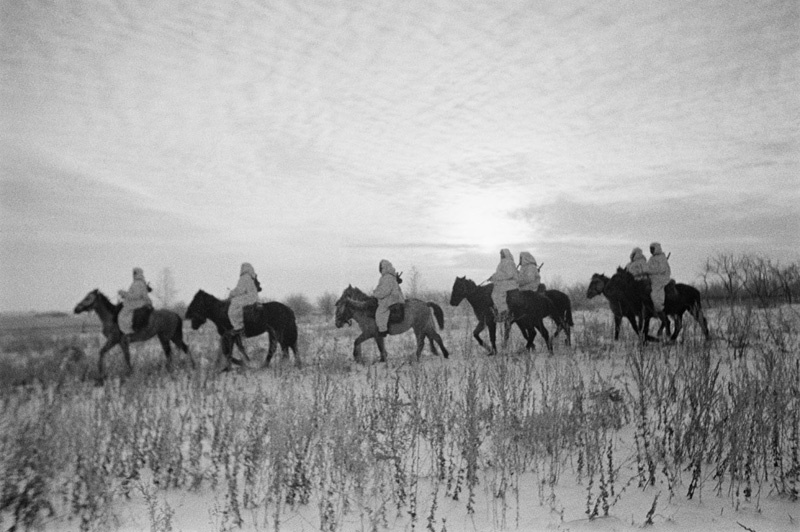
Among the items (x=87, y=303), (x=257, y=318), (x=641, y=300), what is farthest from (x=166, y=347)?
(x=641, y=300)

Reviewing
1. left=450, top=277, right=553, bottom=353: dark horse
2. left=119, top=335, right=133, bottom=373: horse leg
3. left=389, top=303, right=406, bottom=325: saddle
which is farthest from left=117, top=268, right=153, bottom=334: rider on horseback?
left=450, top=277, right=553, bottom=353: dark horse

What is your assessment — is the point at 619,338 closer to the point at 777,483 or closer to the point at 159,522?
the point at 777,483

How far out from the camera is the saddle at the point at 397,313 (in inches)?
473

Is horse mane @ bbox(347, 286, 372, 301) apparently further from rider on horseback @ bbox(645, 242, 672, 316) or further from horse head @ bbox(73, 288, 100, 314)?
rider on horseback @ bbox(645, 242, 672, 316)

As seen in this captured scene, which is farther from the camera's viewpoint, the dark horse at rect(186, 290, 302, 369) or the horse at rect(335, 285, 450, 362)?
the horse at rect(335, 285, 450, 362)

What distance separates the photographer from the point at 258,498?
4.41 metres

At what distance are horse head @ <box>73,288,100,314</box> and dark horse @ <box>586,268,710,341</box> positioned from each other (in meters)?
12.8

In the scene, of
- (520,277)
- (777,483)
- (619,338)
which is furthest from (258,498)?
(619,338)

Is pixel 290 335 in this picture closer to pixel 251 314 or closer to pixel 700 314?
pixel 251 314

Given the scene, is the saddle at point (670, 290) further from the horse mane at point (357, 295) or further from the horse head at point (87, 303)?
the horse head at point (87, 303)

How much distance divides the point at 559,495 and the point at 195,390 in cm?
567

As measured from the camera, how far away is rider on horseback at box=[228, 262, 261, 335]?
11680mm

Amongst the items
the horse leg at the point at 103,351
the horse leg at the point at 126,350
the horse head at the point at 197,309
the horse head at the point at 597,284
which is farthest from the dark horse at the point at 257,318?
the horse head at the point at 597,284

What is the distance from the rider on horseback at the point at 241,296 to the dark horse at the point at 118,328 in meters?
1.35
